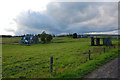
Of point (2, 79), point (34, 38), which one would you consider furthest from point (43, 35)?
point (2, 79)

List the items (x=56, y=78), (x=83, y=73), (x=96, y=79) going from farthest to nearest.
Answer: (x=83, y=73) → (x=56, y=78) → (x=96, y=79)

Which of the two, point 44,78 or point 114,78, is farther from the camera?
point 44,78

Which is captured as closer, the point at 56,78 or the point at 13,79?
the point at 56,78

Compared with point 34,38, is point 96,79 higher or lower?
lower

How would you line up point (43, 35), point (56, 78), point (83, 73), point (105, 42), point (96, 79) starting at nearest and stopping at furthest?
point (96, 79) < point (56, 78) < point (83, 73) < point (105, 42) < point (43, 35)

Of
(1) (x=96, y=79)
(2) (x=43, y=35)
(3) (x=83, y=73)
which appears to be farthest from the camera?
(2) (x=43, y=35)

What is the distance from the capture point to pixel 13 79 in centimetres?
726

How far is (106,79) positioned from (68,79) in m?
2.47

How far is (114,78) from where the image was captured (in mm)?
6105

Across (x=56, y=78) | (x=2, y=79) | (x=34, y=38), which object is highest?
(x=34, y=38)

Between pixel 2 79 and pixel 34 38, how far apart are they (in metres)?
61.5

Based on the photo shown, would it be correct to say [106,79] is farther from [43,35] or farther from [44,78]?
[43,35]

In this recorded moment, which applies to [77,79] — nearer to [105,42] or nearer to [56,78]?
[56,78]

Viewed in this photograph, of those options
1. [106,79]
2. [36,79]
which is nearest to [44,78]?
[36,79]
